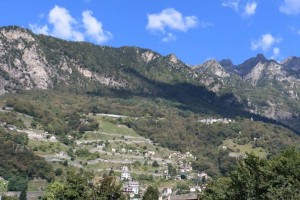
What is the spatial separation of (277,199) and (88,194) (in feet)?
83.7

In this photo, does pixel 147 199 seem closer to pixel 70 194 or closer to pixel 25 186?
pixel 70 194

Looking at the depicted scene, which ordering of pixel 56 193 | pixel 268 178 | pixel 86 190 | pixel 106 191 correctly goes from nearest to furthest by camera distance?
pixel 268 178 → pixel 106 191 → pixel 86 190 → pixel 56 193

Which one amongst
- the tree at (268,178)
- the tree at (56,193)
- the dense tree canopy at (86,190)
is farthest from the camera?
the tree at (56,193)

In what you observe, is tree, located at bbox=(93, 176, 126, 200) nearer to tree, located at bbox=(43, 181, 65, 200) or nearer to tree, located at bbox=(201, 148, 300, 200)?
tree, located at bbox=(43, 181, 65, 200)

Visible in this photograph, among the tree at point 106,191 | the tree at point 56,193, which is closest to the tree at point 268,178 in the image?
the tree at point 106,191

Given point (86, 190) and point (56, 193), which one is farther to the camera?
point (56, 193)

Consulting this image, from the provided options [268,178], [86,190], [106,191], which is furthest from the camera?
[86,190]

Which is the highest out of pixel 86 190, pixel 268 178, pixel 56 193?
pixel 268 178

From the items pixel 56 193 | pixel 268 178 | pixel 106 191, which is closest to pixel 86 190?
pixel 106 191

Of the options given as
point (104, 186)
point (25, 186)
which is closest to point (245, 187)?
point (104, 186)

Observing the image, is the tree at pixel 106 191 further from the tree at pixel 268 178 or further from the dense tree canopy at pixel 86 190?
the tree at pixel 268 178

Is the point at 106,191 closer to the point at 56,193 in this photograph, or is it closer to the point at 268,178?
the point at 56,193

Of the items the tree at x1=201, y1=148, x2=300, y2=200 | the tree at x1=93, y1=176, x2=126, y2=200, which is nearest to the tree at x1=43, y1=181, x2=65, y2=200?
the tree at x1=93, y1=176, x2=126, y2=200

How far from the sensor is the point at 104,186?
71.2 meters
